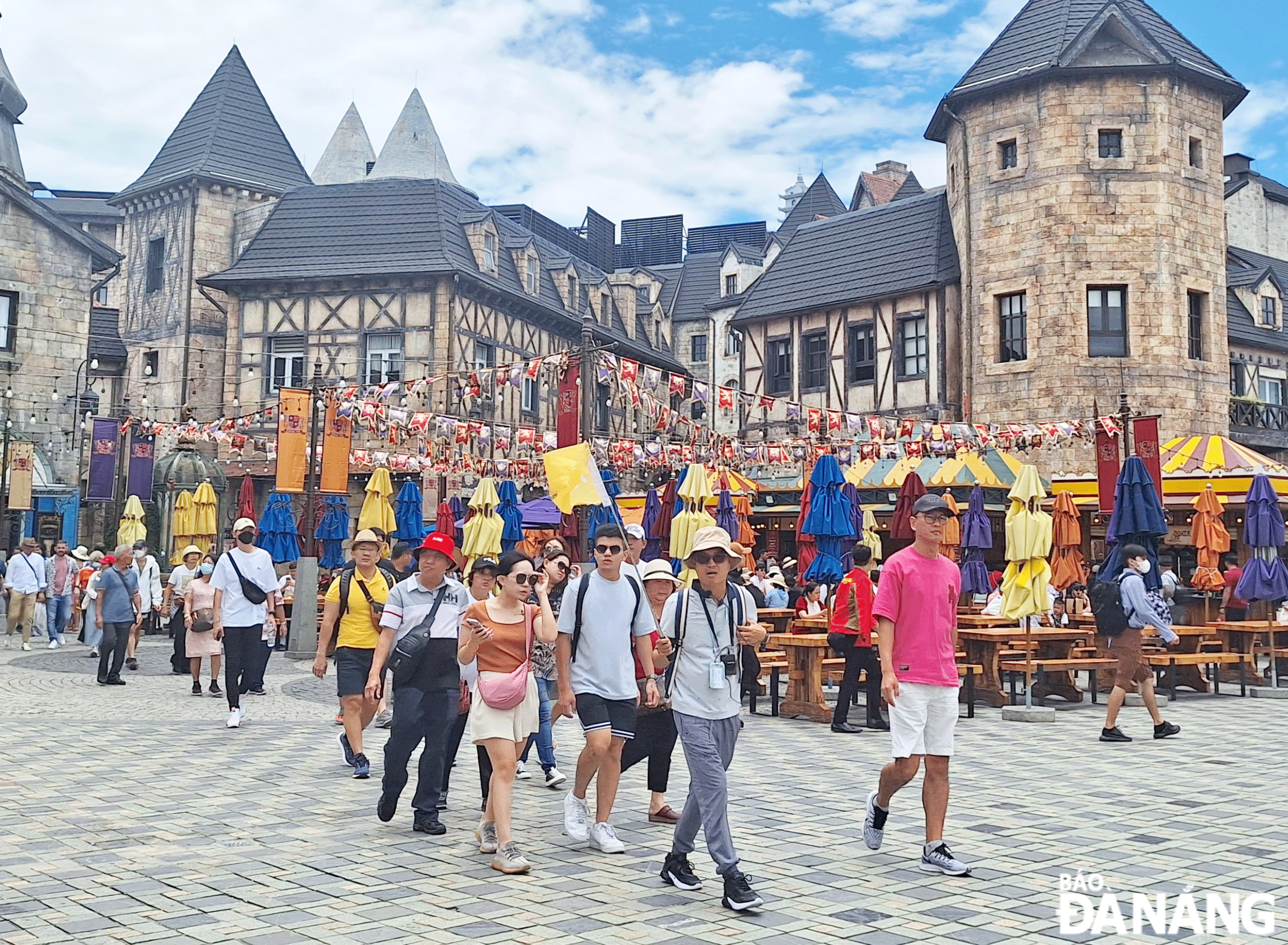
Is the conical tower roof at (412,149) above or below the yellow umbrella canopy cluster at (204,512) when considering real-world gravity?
above

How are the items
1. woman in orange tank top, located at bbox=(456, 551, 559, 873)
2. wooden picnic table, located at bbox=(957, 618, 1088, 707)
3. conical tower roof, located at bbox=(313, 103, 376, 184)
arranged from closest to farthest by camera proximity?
woman in orange tank top, located at bbox=(456, 551, 559, 873) < wooden picnic table, located at bbox=(957, 618, 1088, 707) < conical tower roof, located at bbox=(313, 103, 376, 184)

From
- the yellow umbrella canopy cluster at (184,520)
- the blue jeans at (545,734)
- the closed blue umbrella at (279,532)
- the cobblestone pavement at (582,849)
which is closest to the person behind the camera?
the cobblestone pavement at (582,849)

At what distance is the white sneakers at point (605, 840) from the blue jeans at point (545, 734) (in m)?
1.84

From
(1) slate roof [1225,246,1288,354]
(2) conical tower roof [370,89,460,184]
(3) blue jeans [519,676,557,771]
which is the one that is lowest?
(3) blue jeans [519,676,557,771]

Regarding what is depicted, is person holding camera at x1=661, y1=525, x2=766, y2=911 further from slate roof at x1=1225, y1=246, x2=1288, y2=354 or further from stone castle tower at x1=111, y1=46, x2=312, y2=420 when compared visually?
stone castle tower at x1=111, y1=46, x2=312, y2=420

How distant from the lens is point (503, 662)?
19.0ft

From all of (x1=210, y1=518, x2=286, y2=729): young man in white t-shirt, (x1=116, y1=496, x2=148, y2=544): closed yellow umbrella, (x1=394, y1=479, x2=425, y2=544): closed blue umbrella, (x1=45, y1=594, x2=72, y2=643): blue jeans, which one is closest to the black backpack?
(x1=210, y1=518, x2=286, y2=729): young man in white t-shirt

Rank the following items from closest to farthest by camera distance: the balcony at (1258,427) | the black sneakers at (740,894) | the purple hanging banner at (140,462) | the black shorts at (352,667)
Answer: the black sneakers at (740,894), the black shorts at (352,667), the purple hanging banner at (140,462), the balcony at (1258,427)

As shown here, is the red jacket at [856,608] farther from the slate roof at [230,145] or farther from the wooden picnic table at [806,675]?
the slate roof at [230,145]

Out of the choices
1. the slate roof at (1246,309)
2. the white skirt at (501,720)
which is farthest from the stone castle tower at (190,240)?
the white skirt at (501,720)

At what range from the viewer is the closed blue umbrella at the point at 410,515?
2023cm

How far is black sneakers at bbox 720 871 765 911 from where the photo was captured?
15.5 ft

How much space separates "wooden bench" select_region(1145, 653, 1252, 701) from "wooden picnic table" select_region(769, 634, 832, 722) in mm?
3328

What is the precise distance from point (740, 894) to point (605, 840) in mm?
1218
